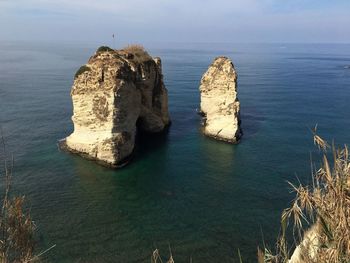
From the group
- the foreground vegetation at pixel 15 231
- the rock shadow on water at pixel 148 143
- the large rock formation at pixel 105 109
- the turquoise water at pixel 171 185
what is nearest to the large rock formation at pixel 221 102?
the turquoise water at pixel 171 185

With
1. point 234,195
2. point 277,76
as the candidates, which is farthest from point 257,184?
point 277,76

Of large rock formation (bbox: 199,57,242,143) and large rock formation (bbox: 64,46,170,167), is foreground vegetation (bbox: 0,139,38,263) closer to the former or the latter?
large rock formation (bbox: 64,46,170,167)

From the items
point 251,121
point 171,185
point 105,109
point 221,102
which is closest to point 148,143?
point 105,109

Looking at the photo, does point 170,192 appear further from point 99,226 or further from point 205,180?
point 99,226

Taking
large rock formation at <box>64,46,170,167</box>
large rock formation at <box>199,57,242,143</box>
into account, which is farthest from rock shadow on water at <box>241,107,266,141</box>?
large rock formation at <box>64,46,170,167</box>

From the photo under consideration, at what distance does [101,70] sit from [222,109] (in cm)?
1684

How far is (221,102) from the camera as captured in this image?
48.2m

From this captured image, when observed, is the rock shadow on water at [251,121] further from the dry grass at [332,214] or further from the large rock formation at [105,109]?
the dry grass at [332,214]

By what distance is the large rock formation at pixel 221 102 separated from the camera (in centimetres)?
4600

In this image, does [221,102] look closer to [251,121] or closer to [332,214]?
[251,121]

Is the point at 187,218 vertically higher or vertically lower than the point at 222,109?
lower

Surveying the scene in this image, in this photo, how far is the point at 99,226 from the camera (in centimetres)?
2712

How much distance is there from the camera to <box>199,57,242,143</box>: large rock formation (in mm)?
46000

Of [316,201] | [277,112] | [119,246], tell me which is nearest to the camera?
[316,201]
